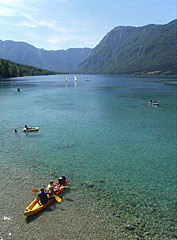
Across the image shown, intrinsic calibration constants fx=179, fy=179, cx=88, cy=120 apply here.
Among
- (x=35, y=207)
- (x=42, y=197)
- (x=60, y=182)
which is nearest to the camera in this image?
(x=35, y=207)

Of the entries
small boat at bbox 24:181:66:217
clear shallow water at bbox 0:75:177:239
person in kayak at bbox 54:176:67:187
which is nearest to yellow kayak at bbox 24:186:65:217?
small boat at bbox 24:181:66:217

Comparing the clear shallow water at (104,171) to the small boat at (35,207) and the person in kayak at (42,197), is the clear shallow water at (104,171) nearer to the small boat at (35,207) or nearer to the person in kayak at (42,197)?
the small boat at (35,207)

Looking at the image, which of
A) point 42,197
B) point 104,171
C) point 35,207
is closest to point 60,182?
point 42,197

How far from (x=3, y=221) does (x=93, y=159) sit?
16043mm

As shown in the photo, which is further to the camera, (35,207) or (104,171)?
(104,171)

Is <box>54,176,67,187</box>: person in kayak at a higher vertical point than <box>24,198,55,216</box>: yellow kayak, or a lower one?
higher

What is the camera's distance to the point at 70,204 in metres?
19.3

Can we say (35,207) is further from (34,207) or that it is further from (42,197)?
(42,197)

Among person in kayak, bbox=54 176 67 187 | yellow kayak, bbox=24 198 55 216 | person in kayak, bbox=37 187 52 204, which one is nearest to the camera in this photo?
yellow kayak, bbox=24 198 55 216

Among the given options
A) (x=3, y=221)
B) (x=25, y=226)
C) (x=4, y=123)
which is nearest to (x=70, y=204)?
(x=25, y=226)

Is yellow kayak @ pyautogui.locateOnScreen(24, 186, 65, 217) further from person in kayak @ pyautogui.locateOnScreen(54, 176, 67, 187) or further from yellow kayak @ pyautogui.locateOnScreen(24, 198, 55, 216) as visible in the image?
person in kayak @ pyautogui.locateOnScreen(54, 176, 67, 187)

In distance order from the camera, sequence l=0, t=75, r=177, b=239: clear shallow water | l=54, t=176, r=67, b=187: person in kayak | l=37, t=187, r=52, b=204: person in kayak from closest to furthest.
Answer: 1. l=0, t=75, r=177, b=239: clear shallow water
2. l=37, t=187, r=52, b=204: person in kayak
3. l=54, t=176, r=67, b=187: person in kayak

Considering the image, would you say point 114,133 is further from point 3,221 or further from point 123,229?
point 3,221

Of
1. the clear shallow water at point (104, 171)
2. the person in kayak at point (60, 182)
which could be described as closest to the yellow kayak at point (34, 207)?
the clear shallow water at point (104, 171)
